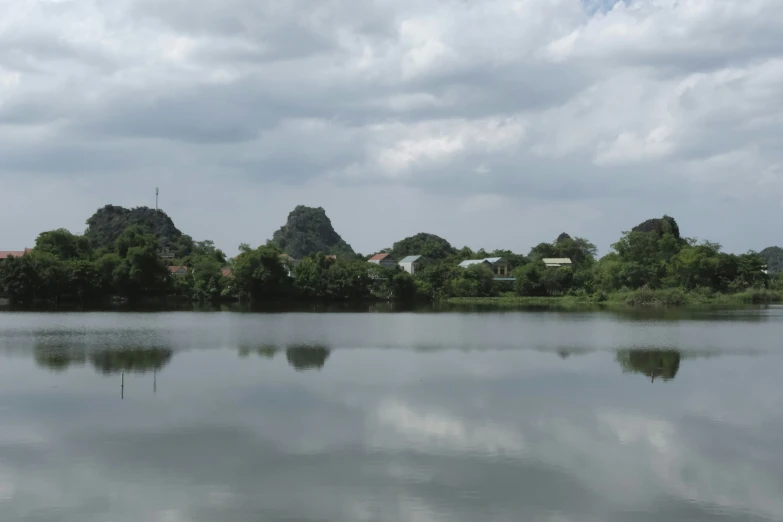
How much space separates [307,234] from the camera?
141 meters

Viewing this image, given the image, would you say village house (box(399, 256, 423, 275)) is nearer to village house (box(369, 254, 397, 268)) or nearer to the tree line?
village house (box(369, 254, 397, 268))

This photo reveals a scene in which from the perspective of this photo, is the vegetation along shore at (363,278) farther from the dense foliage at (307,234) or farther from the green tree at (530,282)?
the dense foliage at (307,234)

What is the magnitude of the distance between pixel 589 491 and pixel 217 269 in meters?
63.2

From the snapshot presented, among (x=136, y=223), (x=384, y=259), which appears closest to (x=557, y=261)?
(x=384, y=259)

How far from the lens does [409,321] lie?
41.2 m

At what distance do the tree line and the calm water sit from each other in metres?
40.3

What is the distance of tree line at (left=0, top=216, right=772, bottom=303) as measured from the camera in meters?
64.5

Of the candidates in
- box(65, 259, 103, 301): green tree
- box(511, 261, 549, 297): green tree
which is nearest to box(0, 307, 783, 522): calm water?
box(65, 259, 103, 301): green tree

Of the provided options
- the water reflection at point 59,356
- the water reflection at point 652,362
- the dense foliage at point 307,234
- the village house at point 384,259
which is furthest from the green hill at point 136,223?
the water reflection at point 652,362

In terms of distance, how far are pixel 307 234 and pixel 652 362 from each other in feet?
395

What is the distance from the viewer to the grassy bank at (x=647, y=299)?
202 feet

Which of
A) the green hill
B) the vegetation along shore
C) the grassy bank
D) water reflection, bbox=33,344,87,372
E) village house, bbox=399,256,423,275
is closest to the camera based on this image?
water reflection, bbox=33,344,87,372

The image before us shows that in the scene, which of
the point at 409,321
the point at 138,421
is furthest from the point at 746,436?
the point at 409,321

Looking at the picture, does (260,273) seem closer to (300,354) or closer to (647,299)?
(647,299)
